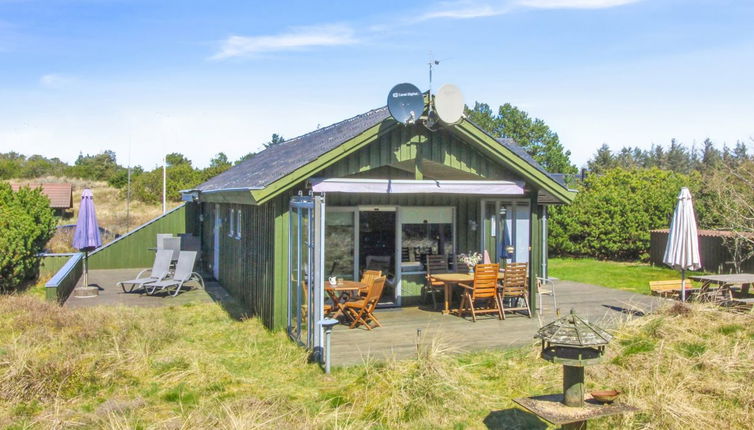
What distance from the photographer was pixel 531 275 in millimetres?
10891

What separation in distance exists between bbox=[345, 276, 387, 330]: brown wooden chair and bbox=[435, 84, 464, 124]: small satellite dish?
108 inches

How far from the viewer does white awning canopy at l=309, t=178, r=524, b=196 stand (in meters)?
9.32

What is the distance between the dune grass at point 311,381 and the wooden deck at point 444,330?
0.58 meters

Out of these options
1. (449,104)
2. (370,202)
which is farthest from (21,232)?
(449,104)

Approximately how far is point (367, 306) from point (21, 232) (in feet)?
28.4

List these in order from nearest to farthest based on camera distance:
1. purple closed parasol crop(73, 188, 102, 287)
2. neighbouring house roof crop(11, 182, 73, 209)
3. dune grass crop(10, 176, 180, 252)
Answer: purple closed parasol crop(73, 188, 102, 287) → dune grass crop(10, 176, 180, 252) → neighbouring house roof crop(11, 182, 73, 209)

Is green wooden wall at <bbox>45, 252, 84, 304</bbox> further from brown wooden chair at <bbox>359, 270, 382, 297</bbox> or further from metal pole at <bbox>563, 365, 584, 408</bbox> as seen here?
metal pole at <bbox>563, 365, 584, 408</bbox>

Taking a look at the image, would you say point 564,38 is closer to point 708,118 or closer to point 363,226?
point 363,226

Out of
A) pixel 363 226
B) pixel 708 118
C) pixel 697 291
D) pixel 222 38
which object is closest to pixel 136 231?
pixel 222 38

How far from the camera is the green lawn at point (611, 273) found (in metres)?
16.5

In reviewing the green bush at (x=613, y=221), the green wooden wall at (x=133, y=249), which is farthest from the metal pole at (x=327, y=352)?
the green bush at (x=613, y=221)

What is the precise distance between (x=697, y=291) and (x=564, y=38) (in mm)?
6635

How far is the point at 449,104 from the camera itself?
9.24 meters

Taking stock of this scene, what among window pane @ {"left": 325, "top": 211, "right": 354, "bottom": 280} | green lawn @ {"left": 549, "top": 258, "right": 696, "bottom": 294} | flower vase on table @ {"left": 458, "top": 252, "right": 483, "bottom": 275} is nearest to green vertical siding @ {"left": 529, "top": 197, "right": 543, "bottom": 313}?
flower vase on table @ {"left": 458, "top": 252, "right": 483, "bottom": 275}
